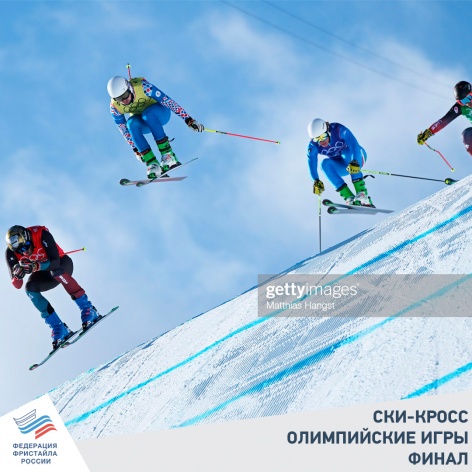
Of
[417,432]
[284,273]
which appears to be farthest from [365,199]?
[417,432]

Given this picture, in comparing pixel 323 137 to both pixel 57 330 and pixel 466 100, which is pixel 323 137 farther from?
pixel 57 330

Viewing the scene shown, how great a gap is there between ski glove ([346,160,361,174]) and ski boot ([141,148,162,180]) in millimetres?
2600

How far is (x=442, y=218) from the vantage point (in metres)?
11.0

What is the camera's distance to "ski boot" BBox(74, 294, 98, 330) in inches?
467

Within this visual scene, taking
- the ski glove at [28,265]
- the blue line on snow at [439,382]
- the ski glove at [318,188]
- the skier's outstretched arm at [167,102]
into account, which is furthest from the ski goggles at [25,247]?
the blue line on snow at [439,382]

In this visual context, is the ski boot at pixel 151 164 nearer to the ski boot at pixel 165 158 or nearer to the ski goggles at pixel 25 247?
the ski boot at pixel 165 158

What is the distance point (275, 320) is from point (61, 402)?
8.91 ft

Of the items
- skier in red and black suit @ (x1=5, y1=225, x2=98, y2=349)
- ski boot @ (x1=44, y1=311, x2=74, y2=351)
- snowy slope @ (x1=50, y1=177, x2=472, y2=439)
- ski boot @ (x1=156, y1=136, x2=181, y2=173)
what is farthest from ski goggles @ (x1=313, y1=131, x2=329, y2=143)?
ski boot @ (x1=44, y1=311, x2=74, y2=351)

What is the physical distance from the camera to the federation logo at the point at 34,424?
974cm

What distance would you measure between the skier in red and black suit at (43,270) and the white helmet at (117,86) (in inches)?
85.2

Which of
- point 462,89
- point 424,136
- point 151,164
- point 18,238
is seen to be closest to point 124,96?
point 151,164

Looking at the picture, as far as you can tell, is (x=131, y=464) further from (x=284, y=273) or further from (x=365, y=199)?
(x=365, y=199)

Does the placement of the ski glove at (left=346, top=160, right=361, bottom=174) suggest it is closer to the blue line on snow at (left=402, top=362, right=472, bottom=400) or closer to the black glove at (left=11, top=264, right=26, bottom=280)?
the black glove at (left=11, top=264, right=26, bottom=280)

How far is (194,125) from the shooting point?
41.3ft
